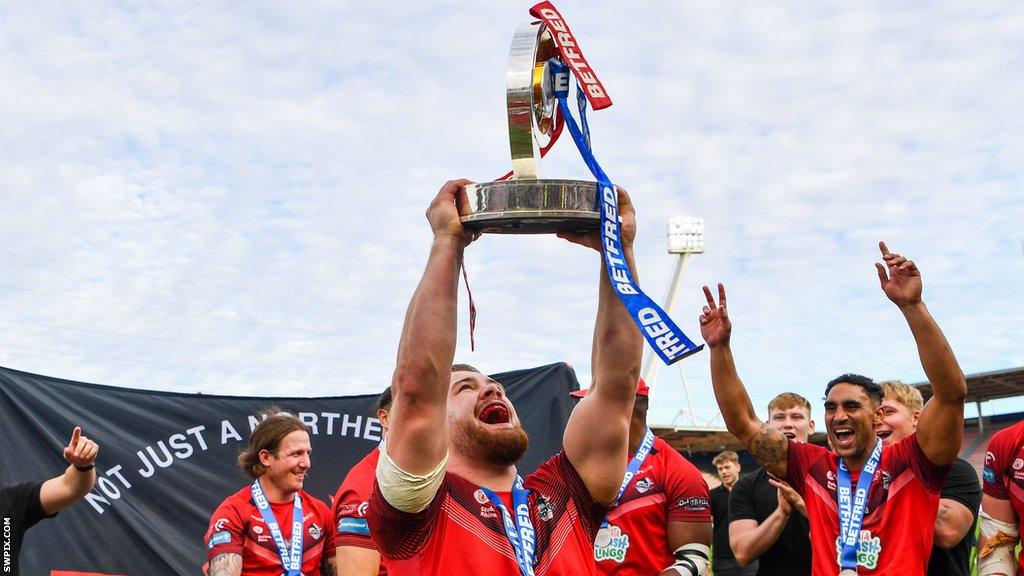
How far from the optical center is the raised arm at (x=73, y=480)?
19.1 feet

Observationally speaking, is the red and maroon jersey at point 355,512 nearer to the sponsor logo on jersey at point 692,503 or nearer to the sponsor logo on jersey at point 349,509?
the sponsor logo on jersey at point 349,509

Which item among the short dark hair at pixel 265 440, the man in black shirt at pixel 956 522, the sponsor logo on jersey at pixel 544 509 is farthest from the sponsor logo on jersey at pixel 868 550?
the short dark hair at pixel 265 440

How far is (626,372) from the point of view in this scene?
10.5 feet

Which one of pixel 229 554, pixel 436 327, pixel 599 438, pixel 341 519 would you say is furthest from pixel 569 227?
pixel 229 554

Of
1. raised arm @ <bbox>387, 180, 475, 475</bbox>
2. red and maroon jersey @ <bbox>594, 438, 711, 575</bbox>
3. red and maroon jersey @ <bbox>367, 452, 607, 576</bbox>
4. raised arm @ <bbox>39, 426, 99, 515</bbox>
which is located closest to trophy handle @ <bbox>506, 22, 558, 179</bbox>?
raised arm @ <bbox>387, 180, 475, 475</bbox>

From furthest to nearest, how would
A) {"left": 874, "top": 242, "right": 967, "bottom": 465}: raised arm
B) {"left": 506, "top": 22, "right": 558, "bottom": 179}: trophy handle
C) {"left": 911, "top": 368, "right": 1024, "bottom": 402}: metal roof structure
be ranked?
{"left": 911, "top": 368, "right": 1024, "bottom": 402}: metal roof structure
{"left": 874, "top": 242, "right": 967, "bottom": 465}: raised arm
{"left": 506, "top": 22, "right": 558, "bottom": 179}: trophy handle

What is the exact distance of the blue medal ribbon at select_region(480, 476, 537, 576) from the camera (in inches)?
118

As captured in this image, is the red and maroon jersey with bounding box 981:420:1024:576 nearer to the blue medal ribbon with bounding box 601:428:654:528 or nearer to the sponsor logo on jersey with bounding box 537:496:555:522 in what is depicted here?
the blue medal ribbon with bounding box 601:428:654:528

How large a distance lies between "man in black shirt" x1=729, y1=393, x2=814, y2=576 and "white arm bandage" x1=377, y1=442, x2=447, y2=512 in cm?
329

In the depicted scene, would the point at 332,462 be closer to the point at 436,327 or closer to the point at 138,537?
the point at 138,537

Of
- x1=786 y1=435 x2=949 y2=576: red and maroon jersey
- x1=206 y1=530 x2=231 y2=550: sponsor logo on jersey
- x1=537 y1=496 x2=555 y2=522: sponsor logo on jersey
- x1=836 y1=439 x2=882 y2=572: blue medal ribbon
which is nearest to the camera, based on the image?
x1=537 y1=496 x2=555 y2=522: sponsor logo on jersey

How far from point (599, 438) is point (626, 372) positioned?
0.24 meters

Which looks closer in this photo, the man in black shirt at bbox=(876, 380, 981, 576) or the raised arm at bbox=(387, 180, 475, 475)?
the raised arm at bbox=(387, 180, 475, 475)

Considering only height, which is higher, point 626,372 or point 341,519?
point 626,372
